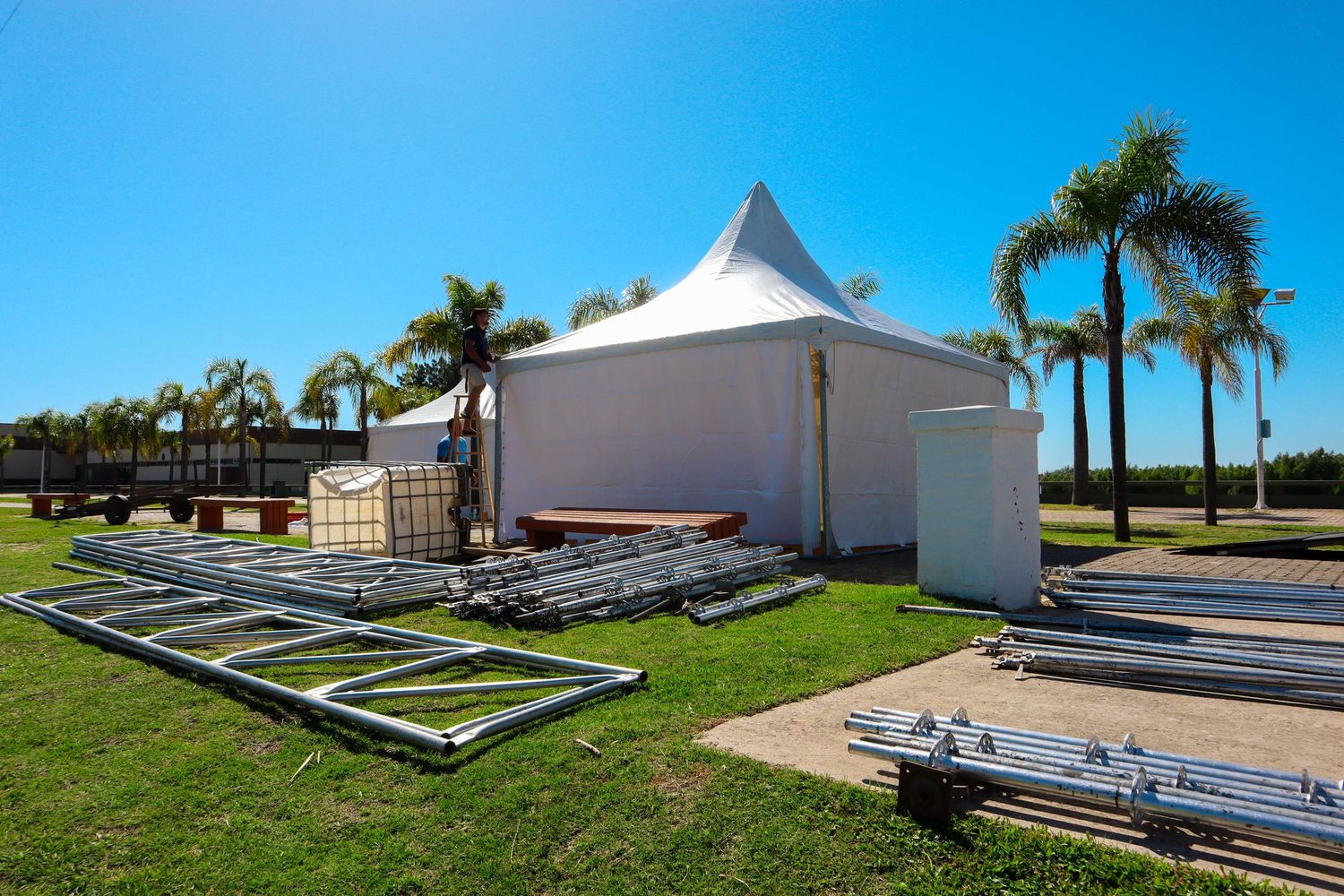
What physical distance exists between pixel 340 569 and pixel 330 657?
291 centimetres

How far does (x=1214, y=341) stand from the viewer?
1664 cm

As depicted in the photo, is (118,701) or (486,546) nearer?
(118,701)

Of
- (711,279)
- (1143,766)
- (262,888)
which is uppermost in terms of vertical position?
(711,279)

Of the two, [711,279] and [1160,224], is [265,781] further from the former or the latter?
[1160,224]

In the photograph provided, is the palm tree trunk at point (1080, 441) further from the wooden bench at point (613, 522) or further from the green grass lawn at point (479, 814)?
the green grass lawn at point (479, 814)

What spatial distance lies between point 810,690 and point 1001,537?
274 centimetres

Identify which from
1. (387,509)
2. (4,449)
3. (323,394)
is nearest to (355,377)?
(323,394)

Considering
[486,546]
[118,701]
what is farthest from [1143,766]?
[486,546]

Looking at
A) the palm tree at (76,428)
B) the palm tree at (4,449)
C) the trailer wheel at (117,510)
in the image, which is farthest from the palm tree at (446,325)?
the palm tree at (4,449)

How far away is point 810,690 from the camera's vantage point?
360 cm

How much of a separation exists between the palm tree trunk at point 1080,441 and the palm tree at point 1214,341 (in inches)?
185

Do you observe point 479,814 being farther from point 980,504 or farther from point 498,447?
point 498,447

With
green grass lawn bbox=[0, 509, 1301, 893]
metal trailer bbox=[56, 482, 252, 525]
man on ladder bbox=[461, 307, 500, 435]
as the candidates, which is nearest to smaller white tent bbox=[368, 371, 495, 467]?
metal trailer bbox=[56, 482, 252, 525]

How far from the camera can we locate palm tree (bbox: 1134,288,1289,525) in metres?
13.2
